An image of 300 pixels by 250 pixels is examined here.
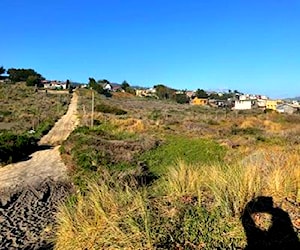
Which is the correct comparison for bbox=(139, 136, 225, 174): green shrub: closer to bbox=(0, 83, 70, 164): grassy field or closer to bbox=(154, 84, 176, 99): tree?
bbox=(0, 83, 70, 164): grassy field

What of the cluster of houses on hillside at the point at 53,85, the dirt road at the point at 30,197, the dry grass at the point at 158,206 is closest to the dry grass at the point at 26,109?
the dirt road at the point at 30,197

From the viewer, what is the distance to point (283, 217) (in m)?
6.62

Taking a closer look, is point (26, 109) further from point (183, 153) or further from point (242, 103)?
point (242, 103)

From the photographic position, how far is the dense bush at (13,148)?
2030 centimetres

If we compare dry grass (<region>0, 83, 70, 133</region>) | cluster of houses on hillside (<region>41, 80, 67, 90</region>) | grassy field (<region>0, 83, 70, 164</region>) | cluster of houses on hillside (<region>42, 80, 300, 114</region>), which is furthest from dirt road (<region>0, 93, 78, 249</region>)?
cluster of houses on hillside (<region>41, 80, 67, 90</region>)

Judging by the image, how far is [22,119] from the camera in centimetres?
4725

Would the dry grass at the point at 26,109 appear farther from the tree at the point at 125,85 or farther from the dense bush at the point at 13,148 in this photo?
the tree at the point at 125,85

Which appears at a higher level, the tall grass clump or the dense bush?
the tall grass clump

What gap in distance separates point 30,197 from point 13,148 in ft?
26.4

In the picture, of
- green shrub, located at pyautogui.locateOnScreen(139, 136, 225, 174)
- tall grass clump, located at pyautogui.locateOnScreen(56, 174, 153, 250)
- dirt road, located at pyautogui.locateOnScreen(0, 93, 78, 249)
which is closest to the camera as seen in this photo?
tall grass clump, located at pyautogui.locateOnScreen(56, 174, 153, 250)

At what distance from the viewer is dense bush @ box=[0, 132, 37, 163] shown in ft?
66.6

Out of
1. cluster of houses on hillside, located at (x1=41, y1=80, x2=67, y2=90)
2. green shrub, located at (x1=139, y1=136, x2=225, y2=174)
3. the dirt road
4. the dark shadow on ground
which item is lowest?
the dirt road

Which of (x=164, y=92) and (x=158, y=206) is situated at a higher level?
(x=164, y=92)

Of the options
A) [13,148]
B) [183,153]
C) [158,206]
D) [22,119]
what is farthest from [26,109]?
[158,206]
